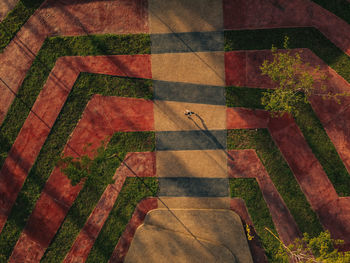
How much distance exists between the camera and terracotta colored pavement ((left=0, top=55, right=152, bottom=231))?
13.0 m

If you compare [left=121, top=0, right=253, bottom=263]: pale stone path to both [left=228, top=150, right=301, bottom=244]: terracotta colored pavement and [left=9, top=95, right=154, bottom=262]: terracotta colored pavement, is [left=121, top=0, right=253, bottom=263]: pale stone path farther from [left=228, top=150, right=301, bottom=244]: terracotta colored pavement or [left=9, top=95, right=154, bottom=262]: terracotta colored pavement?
[left=9, top=95, right=154, bottom=262]: terracotta colored pavement

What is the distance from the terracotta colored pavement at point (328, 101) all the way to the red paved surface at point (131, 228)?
791 centimetres

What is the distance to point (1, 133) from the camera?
43.2 feet

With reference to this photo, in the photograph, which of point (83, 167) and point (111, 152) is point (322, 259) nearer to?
point (111, 152)

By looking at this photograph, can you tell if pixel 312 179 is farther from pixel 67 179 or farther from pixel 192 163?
pixel 67 179

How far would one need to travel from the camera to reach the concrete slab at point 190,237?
1226 cm

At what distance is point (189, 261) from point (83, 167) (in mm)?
7188

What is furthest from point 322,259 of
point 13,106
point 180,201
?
point 13,106

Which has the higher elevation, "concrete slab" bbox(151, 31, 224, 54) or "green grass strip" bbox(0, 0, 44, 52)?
"green grass strip" bbox(0, 0, 44, 52)

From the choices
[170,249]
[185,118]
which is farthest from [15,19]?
[170,249]

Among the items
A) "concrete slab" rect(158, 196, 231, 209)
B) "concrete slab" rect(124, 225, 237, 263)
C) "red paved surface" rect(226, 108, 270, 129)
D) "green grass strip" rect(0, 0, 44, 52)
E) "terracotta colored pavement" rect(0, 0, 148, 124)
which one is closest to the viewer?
"concrete slab" rect(124, 225, 237, 263)

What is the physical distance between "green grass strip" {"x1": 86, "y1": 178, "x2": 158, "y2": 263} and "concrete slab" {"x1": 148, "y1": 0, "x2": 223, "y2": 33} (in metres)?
8.08

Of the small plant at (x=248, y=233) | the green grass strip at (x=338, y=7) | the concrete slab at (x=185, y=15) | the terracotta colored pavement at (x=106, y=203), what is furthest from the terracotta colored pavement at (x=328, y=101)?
the terracotta colored pavement at (x=106, y=203)

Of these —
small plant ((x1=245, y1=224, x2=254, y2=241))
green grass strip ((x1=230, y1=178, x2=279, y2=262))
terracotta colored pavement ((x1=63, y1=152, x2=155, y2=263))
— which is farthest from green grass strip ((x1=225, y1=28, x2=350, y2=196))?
terracotta colored pavement ((x1=63, y1=152, x2=155, y2=263))
